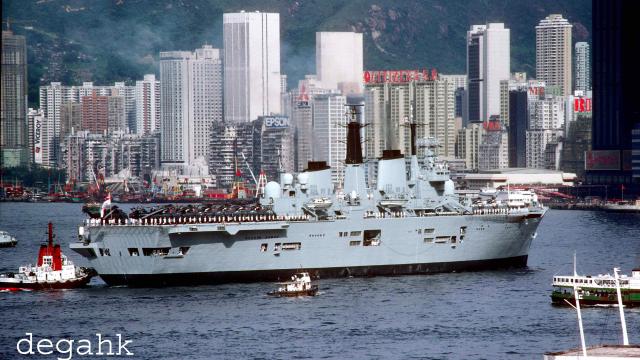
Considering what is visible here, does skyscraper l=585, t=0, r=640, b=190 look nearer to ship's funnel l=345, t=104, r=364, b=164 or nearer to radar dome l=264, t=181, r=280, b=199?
ship's funnel l=345, t=104, r=364, b=164

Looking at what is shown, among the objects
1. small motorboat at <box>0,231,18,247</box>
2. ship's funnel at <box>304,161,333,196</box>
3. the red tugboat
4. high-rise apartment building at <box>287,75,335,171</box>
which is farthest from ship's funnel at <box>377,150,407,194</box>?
high-rise apartment building at <box>287,75,335,171</box>

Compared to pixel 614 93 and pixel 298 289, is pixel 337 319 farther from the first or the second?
pixel 614 93

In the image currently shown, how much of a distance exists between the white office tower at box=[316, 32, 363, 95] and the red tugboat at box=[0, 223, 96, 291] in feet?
246

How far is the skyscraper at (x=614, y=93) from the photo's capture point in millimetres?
174250

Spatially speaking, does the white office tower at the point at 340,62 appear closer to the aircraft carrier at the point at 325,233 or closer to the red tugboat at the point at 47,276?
the aircraft carrier at the point at 325,233

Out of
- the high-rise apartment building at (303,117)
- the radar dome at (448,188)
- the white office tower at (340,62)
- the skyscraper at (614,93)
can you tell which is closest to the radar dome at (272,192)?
the radar dome at (448,188)

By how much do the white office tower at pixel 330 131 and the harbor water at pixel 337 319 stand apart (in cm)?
7724

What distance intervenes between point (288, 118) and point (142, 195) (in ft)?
68.5

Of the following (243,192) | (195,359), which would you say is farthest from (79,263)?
(243,192)

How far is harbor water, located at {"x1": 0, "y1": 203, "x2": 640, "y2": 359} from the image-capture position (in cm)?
5000

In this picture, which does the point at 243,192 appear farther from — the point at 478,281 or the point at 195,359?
the point at 195,359

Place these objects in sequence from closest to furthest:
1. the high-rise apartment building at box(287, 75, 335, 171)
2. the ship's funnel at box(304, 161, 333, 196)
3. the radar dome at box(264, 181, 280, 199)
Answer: the radar dome at box(264, 181, 280, 199), the ship's funnel at box(304, 161, 333, 196), the high-rise apartment building at box(287, 75, 335, 171)

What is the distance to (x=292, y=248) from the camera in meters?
66.6

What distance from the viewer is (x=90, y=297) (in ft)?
204
